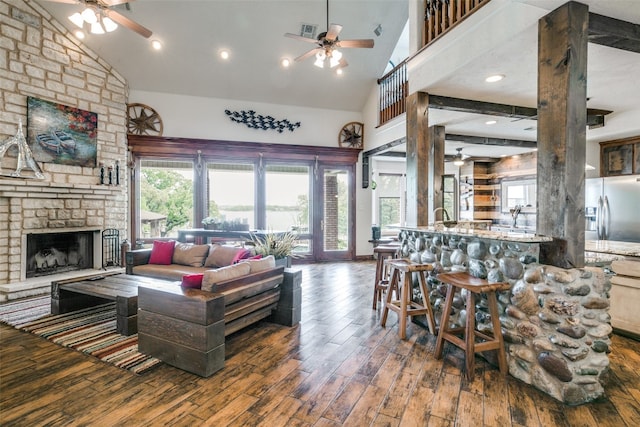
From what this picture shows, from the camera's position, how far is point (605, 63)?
10.5 ft

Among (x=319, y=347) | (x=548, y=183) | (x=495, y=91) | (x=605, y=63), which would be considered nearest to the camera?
(x=548, y=183)

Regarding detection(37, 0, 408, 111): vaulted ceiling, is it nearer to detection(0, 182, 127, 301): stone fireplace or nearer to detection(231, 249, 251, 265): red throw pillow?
detection(0, 182, 127, 301): stone fireplace

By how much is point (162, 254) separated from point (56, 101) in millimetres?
3123

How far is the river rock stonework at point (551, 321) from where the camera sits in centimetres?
219

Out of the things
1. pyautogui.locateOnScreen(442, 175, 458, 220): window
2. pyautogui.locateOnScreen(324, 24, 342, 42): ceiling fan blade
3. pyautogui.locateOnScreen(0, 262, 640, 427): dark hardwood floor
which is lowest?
pyautogui.locateOnScreen(0, 262, 640, 427): dark hardwood floor

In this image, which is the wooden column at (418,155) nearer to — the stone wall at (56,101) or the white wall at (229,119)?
the white wall at (229,119)

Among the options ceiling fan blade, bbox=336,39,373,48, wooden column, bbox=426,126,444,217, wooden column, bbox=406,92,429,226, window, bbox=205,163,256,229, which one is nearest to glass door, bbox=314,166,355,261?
window, bbox=205,163,256,229

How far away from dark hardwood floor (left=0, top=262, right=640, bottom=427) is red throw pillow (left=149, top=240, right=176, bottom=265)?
173 cm

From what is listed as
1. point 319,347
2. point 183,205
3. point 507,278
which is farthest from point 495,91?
point 183,205

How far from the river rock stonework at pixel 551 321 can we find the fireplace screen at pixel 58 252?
6.24 metres

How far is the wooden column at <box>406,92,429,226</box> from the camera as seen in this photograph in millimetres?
3871

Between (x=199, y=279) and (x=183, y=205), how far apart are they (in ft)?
15.0

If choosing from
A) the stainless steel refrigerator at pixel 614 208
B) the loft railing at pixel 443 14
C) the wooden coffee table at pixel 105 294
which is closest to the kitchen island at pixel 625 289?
the stainless steel refrigerator at pixel 614 208

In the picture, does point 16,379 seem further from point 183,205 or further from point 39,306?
point 183,205
